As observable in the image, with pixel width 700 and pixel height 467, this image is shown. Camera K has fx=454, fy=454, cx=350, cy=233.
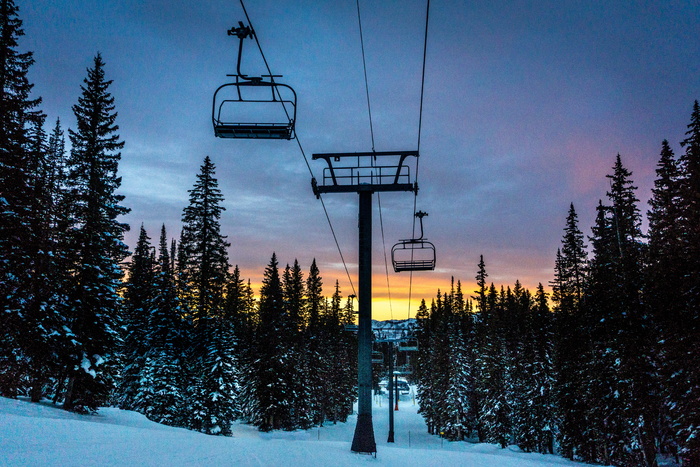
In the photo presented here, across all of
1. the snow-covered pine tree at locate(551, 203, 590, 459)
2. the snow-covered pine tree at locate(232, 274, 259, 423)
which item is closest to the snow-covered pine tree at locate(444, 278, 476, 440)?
the snow-covered pine tree at locate(551, 203, 590, 459)

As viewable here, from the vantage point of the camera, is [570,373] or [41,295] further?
[570,373]

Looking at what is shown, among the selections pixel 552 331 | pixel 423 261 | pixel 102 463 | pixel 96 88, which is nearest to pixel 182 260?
pixel 96 88

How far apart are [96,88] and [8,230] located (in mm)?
11925

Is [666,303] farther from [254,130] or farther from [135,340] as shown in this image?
[135,340]

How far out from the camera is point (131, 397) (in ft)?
129

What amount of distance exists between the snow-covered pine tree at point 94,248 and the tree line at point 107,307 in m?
0.07

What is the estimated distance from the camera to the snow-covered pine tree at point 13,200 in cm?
2070

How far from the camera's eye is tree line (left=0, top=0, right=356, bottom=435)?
22.2m

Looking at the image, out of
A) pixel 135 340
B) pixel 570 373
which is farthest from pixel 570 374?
pixel 135 340

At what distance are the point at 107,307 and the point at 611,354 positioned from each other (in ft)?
105

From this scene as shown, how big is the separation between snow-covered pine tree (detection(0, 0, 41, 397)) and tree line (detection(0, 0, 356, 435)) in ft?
0.20

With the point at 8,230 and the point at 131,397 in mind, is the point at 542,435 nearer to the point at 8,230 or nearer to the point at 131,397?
the point at 131,397

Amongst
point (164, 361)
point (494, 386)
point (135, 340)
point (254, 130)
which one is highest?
point (254, 130)

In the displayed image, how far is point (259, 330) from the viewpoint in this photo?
48.1 meters
